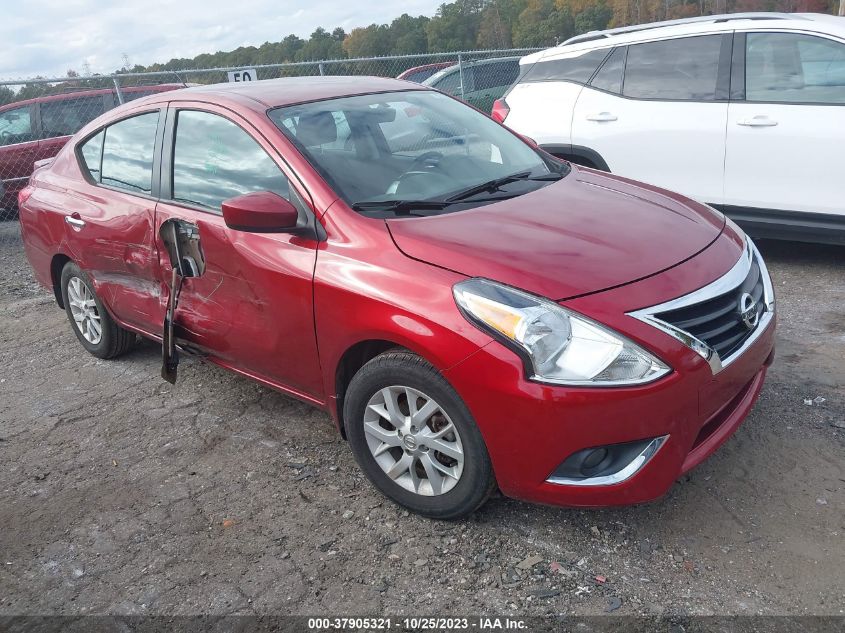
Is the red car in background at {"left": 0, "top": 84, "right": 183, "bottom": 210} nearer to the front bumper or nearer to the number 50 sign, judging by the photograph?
the number 50 sign

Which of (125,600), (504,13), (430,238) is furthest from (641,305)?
(504,13)

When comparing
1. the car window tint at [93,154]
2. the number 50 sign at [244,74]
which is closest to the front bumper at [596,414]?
the car window tint at [93,154]

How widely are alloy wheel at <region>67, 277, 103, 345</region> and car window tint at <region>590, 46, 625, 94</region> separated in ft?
13.5

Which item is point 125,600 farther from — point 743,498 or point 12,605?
point 743,498

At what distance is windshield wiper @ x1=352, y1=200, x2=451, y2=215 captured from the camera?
3266 millimetres

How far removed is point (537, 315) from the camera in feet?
8.75

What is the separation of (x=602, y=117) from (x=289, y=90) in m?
3.08

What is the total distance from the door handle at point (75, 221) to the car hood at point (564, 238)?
2309 mm

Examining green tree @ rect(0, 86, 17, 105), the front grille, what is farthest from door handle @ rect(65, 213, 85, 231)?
green tree @ rect(0, 86, 17, 105)

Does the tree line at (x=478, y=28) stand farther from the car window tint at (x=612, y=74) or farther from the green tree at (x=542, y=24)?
Result: the car window tint at (x=612, y=74)

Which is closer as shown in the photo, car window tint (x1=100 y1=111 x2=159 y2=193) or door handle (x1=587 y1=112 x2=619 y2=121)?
car window tint (x1=100 y1=111 x2=159 y2=193)

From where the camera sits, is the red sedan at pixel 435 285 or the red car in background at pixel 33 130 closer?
the red sedan at pixel 435 285

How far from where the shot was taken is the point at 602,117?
6168mm

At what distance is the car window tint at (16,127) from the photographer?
10.5 metres
